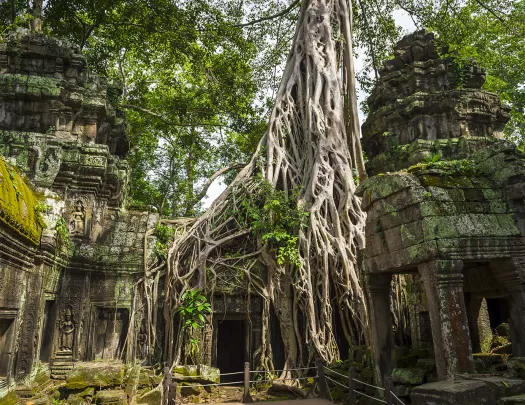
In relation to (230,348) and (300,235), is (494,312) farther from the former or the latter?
(230,348)

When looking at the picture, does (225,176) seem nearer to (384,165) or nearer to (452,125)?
(384,165)

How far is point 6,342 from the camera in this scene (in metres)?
5.00

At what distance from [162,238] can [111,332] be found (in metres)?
1.84

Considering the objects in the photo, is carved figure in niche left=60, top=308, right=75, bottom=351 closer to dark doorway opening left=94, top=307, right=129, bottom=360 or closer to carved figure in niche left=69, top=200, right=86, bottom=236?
dark doorway opening left=94, top=307, right=129, bottom=360

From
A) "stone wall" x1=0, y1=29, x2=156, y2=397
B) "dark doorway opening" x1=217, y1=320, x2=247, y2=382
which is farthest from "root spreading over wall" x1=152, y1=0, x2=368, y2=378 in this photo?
"dark doorway opening" x1=217, y1=320, x2=247, y2=382

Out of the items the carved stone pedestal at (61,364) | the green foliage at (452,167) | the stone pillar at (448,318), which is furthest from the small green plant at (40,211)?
the stone pillar at (448,318)

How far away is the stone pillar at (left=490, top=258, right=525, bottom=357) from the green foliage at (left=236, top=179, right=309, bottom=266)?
3.46 m

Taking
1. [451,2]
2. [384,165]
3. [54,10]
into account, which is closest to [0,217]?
[384,165]

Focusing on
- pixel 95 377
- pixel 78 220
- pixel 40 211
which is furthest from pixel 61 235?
pixel 95 377

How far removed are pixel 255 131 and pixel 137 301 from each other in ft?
23.1

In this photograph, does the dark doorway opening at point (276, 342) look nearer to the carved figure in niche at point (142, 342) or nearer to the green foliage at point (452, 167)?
the carved figure in niche at point (142, 342)

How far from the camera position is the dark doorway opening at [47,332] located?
6.49m

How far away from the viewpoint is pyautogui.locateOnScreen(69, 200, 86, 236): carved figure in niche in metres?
7.54

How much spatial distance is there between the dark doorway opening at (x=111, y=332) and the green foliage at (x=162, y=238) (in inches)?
44.4
